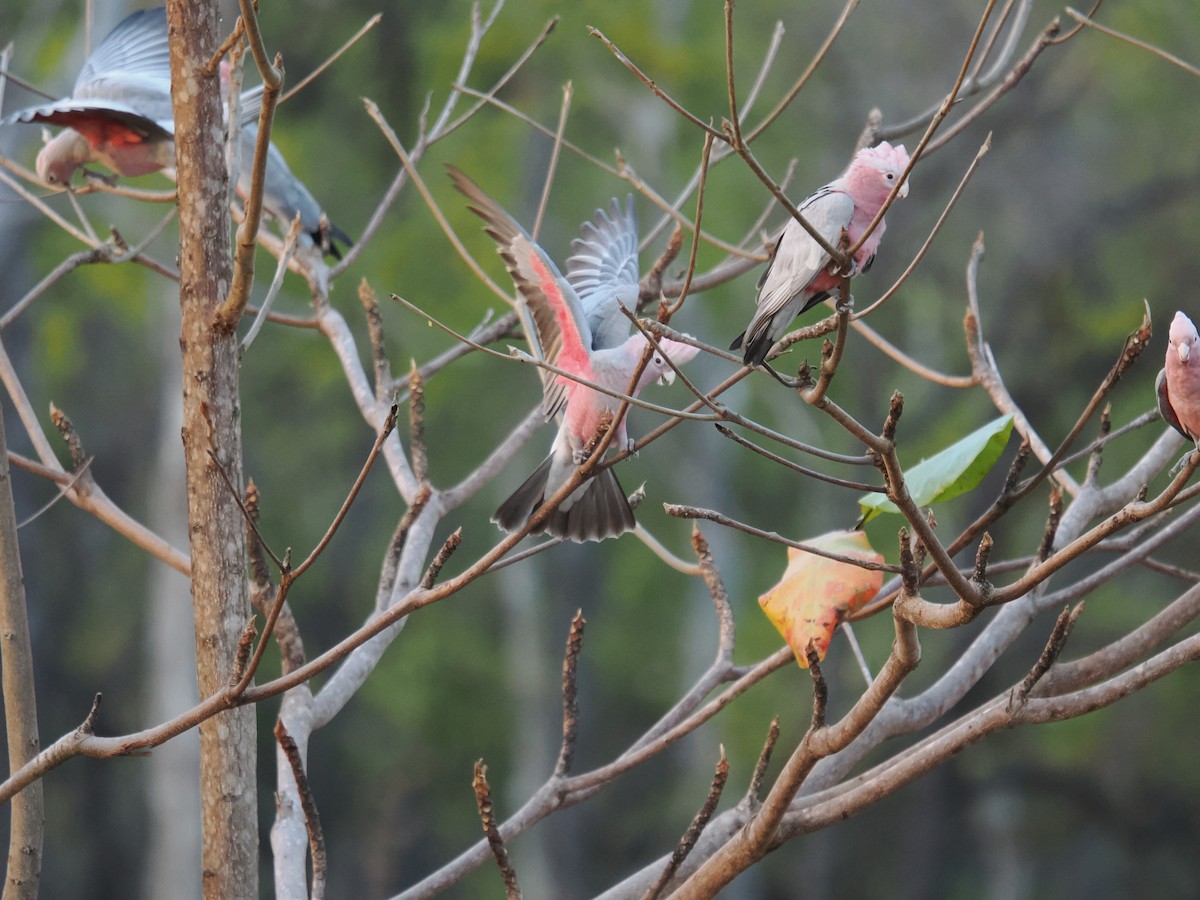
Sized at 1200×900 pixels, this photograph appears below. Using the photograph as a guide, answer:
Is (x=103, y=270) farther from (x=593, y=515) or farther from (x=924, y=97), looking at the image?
(x=593, y=515)

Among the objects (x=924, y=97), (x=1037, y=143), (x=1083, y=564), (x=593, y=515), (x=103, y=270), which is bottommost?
(x=593, y=515)

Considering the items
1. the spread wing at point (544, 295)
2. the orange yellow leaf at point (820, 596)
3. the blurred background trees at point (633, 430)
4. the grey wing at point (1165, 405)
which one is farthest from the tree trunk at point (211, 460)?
the blurred background trees at point (633, 430)

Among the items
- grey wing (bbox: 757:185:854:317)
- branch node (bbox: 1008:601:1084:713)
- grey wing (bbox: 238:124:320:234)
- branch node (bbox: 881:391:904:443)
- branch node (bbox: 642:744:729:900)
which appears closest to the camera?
branch node (bbox: 881:391:904:443)

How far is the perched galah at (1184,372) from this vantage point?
5.37ft

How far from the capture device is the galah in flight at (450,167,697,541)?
6.49ft

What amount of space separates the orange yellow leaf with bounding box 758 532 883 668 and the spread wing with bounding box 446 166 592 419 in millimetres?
589

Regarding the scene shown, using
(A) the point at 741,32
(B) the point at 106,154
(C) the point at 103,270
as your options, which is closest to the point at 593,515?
(B) the point at 106,154

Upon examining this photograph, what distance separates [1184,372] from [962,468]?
387mm

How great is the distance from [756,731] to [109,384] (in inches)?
285

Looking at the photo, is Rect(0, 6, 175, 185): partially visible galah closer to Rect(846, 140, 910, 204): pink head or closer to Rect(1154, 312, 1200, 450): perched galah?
Rect(846, 140, 910, 204): pink head

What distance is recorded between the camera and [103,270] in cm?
920

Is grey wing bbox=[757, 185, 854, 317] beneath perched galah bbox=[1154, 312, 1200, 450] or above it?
above

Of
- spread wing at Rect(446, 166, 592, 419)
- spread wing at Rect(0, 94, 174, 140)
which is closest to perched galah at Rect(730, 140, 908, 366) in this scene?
spread wing at Rect(446, 166, 592, 419)

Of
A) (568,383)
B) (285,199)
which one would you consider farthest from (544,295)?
(285,199)
